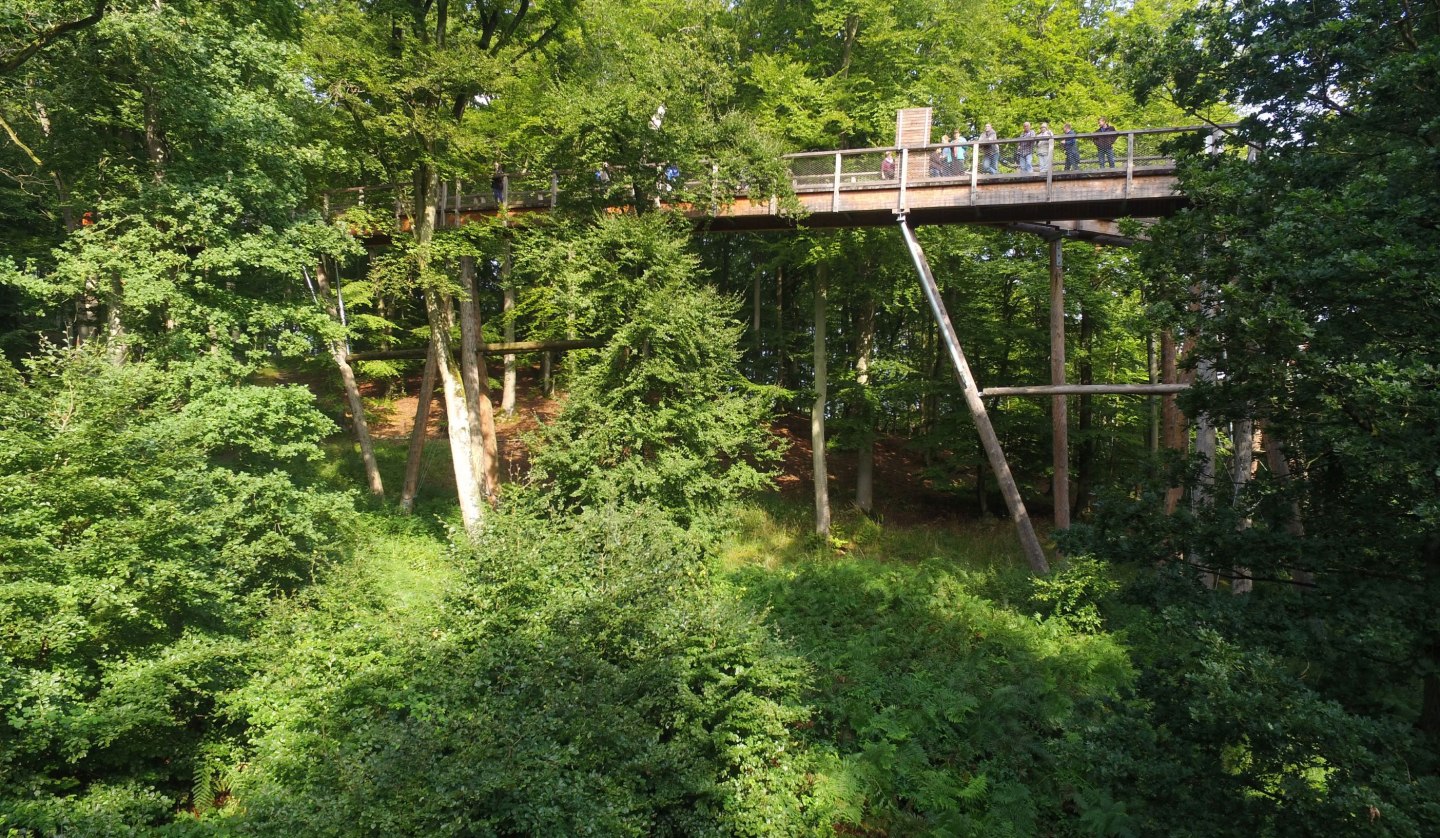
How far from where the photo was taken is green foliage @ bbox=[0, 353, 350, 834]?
6.08 m

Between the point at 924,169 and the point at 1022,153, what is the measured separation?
4.91 feet

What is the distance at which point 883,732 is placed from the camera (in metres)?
7.72

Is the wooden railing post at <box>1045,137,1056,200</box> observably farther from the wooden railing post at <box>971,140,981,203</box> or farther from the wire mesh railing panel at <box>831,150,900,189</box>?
the wire mesh railing panel at <box>831,150,900,189</box>

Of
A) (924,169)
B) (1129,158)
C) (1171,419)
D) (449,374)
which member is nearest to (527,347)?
(449,374)

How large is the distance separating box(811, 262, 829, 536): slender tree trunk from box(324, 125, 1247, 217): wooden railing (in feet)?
10.8

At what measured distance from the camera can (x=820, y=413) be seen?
595 inches

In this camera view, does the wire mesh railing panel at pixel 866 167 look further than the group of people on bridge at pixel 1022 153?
Yes

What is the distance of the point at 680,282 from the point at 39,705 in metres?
8.85

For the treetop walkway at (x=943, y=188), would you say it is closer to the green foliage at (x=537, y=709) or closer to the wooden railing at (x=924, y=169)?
the wooden railing at (x=924, y=169)

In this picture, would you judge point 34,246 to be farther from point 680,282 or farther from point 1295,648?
point 1295,648

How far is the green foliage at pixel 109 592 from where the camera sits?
6.08 m

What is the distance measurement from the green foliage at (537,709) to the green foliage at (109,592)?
2.58ft

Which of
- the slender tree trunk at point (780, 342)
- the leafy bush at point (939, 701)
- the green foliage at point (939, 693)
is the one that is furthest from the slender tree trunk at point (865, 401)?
the leafy bush at point (939, 701)

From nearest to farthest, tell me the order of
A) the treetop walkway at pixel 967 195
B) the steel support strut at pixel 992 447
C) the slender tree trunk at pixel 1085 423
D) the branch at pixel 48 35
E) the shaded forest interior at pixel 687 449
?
the shaded forest interior at pixel 687 449, the branch at pixel 48 35, the treetop walkway at pixel 967 195, the steel support strut at pixel 992 447, the slender tree trunk at pixel 1085 423
